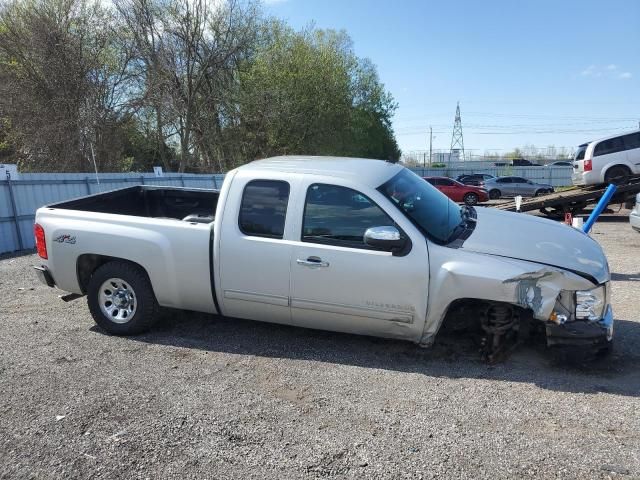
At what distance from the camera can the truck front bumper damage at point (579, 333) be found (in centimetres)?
390

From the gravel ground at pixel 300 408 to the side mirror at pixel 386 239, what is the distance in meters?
1.04

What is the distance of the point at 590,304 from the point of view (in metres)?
3.91

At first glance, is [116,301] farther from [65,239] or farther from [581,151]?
[581,151]

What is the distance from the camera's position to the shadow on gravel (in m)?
4.01

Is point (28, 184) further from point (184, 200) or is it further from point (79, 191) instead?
point (184, 200)

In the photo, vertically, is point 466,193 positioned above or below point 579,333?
below

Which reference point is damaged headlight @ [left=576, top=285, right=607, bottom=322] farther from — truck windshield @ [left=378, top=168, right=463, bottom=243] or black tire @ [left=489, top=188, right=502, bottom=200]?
black tire @ [left=489, top=188, right=502, bottom=200]

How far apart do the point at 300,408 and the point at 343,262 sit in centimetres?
123

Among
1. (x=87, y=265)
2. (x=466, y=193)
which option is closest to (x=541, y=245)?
(x=87, y=265)

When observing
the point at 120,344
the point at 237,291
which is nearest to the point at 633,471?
the point at 237,291

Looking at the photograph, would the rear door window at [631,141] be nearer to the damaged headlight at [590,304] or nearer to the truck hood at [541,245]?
the truck hood at [541,245]

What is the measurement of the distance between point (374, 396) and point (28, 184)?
1087 centimetres

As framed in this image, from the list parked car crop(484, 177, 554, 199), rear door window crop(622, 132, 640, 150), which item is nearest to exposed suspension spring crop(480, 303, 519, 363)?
rear door window crop(622, 132, 640, 150)

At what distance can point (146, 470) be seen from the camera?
2912 mm
